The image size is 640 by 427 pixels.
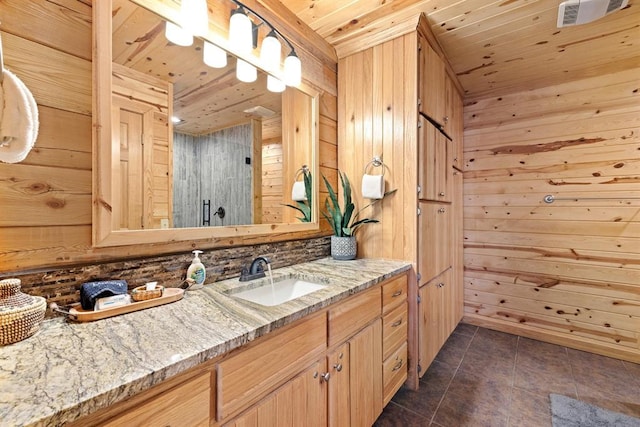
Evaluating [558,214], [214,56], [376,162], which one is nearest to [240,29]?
[214,56]

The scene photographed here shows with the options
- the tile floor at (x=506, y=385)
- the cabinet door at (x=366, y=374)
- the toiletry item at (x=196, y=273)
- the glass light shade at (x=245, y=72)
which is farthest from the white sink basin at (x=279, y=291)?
the glass light shade at (x=245, y=72)

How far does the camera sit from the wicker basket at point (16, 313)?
2.17 feet

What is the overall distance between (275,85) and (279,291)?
1.13 metres

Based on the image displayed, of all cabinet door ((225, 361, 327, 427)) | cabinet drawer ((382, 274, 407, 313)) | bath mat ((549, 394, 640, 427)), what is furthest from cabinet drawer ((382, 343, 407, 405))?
bath mat ((549, 394, 640, 427))

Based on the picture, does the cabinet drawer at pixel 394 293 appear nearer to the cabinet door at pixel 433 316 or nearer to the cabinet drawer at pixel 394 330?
the cabinet drawer at pixel 394 330

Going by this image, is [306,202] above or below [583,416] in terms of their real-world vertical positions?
above

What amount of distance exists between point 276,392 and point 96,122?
103 centimetres

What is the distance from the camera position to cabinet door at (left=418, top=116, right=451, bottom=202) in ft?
5.79

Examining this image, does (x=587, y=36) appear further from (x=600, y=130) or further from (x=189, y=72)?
(x=189, y=72)

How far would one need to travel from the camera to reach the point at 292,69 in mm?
1587

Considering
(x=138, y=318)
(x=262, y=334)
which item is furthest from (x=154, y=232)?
(x=262, y=334)

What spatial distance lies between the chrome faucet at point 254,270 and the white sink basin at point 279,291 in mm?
55

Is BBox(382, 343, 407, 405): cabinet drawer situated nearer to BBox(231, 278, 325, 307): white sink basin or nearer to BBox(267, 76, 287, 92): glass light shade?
BBox(231, 278, 325, 307): white sink basin

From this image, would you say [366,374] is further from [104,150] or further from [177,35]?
[177,35]
